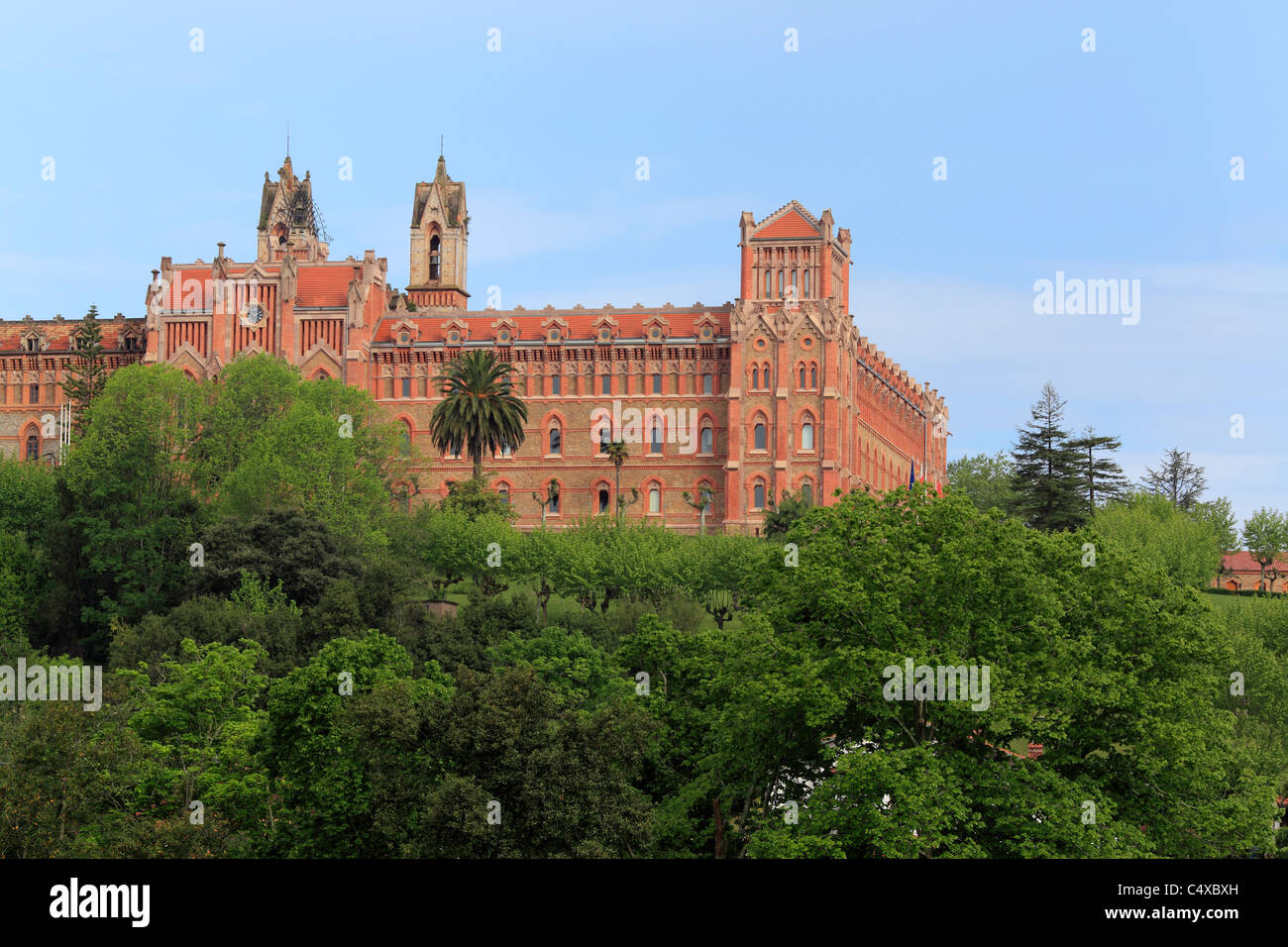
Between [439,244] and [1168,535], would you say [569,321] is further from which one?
[1168,535]

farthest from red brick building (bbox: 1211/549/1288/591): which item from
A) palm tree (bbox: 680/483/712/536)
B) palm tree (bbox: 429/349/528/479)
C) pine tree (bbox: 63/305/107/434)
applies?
pine tree (bbox: 63/305/107/434)

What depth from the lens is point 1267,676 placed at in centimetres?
8300

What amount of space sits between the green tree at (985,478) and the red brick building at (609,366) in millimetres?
21410

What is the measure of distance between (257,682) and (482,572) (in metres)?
38.3

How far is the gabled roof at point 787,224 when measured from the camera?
12331cm

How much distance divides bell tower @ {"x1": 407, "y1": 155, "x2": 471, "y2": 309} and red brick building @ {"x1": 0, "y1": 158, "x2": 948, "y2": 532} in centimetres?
671

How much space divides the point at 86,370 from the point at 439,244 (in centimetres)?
2616

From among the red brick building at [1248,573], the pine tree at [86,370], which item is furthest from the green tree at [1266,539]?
the pine tree at [86,370]

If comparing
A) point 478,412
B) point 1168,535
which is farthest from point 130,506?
point 1168,535

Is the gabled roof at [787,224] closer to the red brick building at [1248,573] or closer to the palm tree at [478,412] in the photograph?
the palm tree at [478,412]

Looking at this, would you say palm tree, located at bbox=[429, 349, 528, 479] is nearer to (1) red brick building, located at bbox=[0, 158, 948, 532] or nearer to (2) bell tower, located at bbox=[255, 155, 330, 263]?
(1) red brick building, located at bbox=[0, 158, 948, 532]

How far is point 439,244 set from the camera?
476 feet
